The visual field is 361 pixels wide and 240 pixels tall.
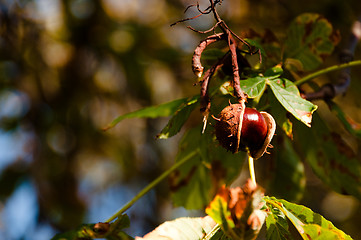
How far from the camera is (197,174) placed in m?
1.46

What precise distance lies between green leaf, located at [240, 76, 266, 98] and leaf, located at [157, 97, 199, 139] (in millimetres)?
129

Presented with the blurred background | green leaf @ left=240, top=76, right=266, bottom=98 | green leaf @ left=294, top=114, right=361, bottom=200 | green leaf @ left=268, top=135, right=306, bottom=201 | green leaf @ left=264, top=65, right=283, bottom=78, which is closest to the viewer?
green leaf @ left=240, top=76, right=266, bottom=98

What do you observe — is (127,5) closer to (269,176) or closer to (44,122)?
(44,122)

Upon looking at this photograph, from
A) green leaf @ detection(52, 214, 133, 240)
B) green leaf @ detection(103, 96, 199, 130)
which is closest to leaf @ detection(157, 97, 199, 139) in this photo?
green leaf @ detection(103, 96, 199, 130)

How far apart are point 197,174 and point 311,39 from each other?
573mm

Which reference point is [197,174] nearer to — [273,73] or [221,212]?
[273,73]

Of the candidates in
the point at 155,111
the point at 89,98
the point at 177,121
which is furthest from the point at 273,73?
the point at 89,98

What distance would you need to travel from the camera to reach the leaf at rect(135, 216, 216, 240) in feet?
2.61

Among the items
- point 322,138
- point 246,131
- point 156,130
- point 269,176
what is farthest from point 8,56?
point 246,131

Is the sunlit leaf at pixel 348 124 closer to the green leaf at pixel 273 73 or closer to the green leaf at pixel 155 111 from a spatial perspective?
the green leaf at pixel 273 73

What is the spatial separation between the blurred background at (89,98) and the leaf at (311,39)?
4.12 feet

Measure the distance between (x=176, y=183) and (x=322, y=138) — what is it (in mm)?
507

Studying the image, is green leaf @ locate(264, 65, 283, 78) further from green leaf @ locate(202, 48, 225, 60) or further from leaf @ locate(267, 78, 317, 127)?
green leaf @ locate(202, 48, 225, 60)

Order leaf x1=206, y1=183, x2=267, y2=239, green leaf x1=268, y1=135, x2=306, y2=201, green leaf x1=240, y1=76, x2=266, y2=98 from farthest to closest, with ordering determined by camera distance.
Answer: green leaf x1=268, y1=135, x2=306, y2=201
green leaf x1=240, y1=76, x2=266, y2=98
leaf x1=206, y1=183, x2=267, y2=239
